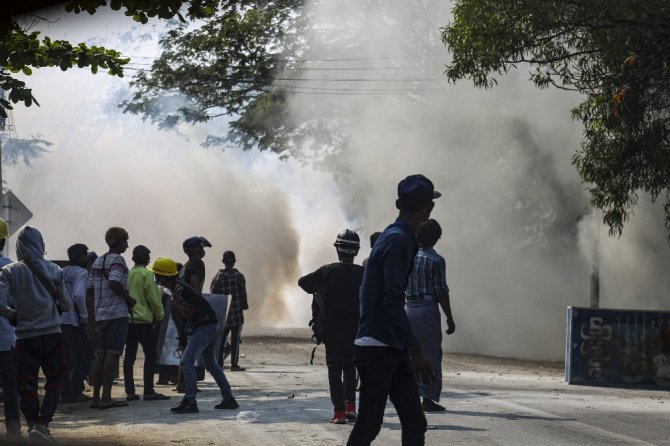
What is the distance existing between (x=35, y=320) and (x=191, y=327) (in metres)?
2.31

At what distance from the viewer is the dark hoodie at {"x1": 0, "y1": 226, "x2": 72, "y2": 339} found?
822cm

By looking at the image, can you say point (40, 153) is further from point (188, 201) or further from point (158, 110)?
point (158, 110)

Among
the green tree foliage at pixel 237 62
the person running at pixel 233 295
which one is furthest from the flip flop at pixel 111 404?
the green tree foliage at pixel 237 62

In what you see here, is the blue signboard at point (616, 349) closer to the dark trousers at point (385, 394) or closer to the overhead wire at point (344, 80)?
the dark trousers at point (385, 394)

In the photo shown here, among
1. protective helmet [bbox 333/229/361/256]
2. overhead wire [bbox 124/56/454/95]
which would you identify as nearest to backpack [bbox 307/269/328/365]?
protective helmet [bbox 333/229/361/256]

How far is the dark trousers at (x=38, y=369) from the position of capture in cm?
830

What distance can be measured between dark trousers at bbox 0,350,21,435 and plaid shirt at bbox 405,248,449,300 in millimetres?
3410

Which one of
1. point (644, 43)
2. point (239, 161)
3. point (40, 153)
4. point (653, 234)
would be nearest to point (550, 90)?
point (653, 234)

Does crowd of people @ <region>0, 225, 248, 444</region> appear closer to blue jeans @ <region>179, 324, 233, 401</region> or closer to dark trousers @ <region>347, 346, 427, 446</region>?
blue jeans @ <region>179, 324, 233, 401</region>

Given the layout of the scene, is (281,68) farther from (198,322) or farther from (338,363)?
(338,363)

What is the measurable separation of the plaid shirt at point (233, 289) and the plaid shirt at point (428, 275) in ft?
21.8

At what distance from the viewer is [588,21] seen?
14.4m

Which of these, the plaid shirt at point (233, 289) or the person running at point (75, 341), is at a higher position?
the plaid shirt at point (233, 289)

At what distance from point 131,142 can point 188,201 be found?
10791mm
